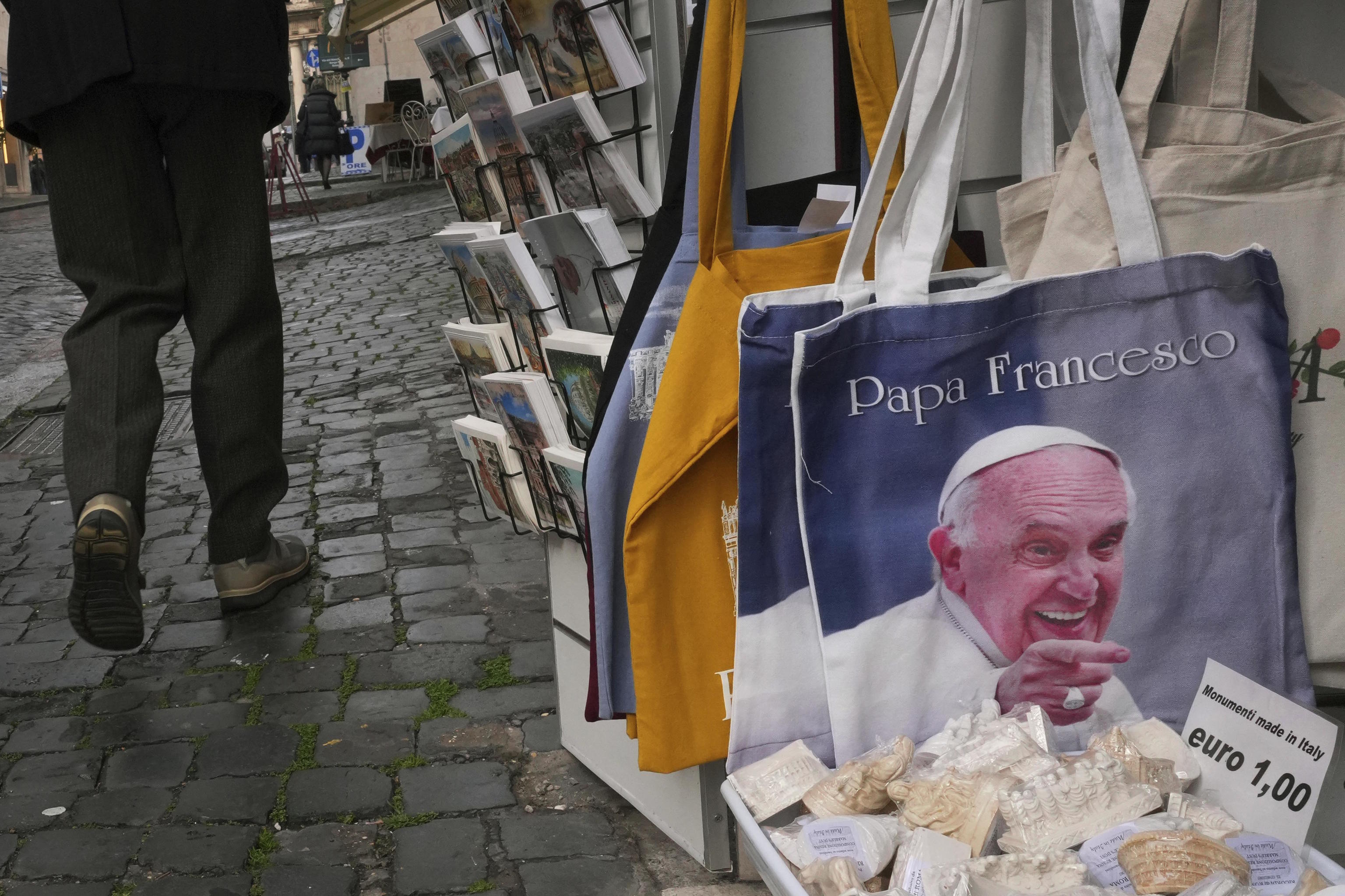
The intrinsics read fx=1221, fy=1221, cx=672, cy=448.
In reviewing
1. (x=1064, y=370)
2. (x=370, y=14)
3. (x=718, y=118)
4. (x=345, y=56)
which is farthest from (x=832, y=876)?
(x=345, y=56)

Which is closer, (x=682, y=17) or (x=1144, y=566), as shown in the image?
(x=1144, y=566)

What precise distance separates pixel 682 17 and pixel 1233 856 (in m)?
1.27

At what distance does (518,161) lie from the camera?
76.4 inches

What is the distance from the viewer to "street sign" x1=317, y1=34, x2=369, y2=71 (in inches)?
1254

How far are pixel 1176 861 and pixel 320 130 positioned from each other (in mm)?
20520

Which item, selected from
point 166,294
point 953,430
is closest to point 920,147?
point 953,430

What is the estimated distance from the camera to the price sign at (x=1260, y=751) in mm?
1356

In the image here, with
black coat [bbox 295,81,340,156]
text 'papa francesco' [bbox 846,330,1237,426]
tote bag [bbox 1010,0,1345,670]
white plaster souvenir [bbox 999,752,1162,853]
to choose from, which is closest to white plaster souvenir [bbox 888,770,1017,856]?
white plaster souvenir [bbox 999,752,1162,853]

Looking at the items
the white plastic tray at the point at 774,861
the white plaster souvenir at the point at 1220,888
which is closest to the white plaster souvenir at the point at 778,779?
the white plastic tray at the point at 774,861

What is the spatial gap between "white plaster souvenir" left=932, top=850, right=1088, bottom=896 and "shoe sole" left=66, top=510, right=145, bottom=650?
208cm

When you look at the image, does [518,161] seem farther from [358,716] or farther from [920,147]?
[358,716]

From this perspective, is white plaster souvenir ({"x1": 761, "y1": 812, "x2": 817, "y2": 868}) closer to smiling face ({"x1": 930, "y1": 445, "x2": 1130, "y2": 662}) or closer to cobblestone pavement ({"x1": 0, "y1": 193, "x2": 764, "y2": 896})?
smiling face ({"x1": 930, "y1": 445, "x2": 1130, "y2": 662})

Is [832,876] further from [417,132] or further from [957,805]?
[417,132]

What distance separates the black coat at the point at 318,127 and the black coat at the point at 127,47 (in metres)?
17.9
